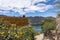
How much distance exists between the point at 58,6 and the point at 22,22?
1025 mm

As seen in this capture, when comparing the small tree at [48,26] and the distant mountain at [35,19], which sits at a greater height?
the distant mountain at [35,19]

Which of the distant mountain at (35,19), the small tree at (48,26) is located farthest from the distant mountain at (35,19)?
the small tree at (48,26)

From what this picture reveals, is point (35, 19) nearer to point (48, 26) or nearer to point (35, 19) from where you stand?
point (35, 19)

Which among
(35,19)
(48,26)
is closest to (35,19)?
(35,19)

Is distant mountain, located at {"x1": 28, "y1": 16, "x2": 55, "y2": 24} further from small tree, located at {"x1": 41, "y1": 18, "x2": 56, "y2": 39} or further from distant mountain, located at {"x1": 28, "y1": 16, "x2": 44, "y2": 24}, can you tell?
small tree, located at {"x1": 41, "y1": 18, "x2": 56, "y2": 39}

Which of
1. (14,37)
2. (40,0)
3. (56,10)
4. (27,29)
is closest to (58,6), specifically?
(56,10)

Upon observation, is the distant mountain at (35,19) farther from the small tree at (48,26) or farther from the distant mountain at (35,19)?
the small tree at (48,26)

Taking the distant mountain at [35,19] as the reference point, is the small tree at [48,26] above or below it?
below

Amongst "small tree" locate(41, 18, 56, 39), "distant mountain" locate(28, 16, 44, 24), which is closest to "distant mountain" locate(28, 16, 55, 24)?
"distant mountain" locate(28, 16, 44, 24)

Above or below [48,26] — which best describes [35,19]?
above

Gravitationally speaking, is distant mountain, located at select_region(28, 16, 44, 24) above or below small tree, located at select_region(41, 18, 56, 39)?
above

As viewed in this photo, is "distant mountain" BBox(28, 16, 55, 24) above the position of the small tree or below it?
above

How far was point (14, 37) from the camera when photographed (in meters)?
4.03

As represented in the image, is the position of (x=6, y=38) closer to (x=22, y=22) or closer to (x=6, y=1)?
(x=22, y=22)
